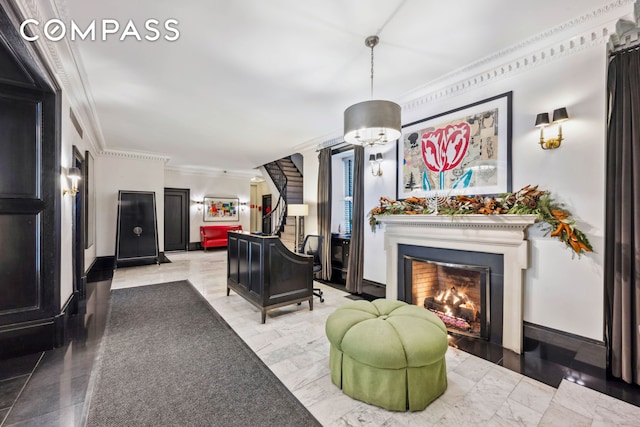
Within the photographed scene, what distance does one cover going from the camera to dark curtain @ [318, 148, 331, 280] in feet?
17.8

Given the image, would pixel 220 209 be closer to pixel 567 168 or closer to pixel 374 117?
pixel 374 117

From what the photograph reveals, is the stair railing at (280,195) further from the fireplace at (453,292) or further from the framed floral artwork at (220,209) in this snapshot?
the fireplace at (453,292)

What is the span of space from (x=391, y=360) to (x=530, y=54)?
10.3ft

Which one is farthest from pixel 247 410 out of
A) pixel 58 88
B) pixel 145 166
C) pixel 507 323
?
pixel 145 166

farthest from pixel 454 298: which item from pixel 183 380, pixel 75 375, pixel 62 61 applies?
pixel 62 61

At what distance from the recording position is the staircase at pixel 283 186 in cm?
731

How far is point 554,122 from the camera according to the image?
252cm

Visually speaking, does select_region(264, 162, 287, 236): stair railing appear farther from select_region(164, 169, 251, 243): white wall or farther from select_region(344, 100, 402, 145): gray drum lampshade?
select_region(344, 100, 402, 145): gray drum lampshade

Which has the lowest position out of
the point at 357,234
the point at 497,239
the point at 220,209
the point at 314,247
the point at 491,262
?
the point at 314,247

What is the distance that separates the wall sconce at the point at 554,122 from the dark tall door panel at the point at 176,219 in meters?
9.74

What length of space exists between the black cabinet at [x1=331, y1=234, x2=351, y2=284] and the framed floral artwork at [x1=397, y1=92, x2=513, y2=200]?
1.66 meters

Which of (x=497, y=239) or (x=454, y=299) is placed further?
(x=454, y=299)

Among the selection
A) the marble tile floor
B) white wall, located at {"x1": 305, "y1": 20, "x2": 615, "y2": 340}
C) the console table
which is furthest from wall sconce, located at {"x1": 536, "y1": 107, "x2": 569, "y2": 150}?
the console table

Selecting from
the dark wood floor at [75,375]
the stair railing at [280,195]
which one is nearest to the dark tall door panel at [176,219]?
the stair railing at [280,195]
